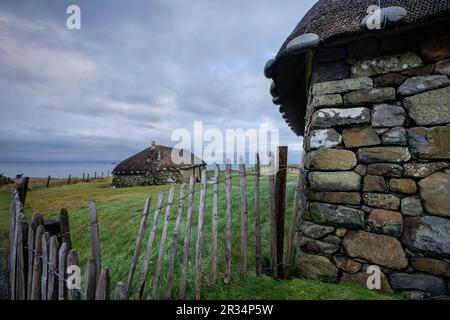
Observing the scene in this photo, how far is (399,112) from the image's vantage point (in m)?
2.65

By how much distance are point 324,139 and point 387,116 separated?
684mm

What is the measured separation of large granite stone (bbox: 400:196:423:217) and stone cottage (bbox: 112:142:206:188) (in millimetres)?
18634

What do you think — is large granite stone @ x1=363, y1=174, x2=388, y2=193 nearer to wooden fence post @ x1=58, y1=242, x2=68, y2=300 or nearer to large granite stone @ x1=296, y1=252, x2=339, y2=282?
large granite stone @ x1=296, y1=252, x2=339, y2=282

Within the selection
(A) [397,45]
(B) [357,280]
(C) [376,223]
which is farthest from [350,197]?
(A) [397,45]

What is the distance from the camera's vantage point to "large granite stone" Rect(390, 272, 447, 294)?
2.46m

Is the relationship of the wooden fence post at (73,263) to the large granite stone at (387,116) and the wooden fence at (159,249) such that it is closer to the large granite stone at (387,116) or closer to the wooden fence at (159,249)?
the wooden fence at (159,249)

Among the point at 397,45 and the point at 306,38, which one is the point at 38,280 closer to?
the point at 306,38

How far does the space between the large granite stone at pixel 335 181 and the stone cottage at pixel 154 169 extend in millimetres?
18088

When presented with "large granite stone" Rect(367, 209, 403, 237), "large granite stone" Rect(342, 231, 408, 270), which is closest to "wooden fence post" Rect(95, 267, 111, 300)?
"large granite stone" Rect(342, 231, 408, 270)

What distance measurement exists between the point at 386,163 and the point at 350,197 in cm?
53

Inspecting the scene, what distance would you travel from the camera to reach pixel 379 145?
2723 mm

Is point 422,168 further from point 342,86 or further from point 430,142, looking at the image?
point 342,86

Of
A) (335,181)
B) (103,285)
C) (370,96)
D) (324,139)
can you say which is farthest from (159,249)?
(370,96)
